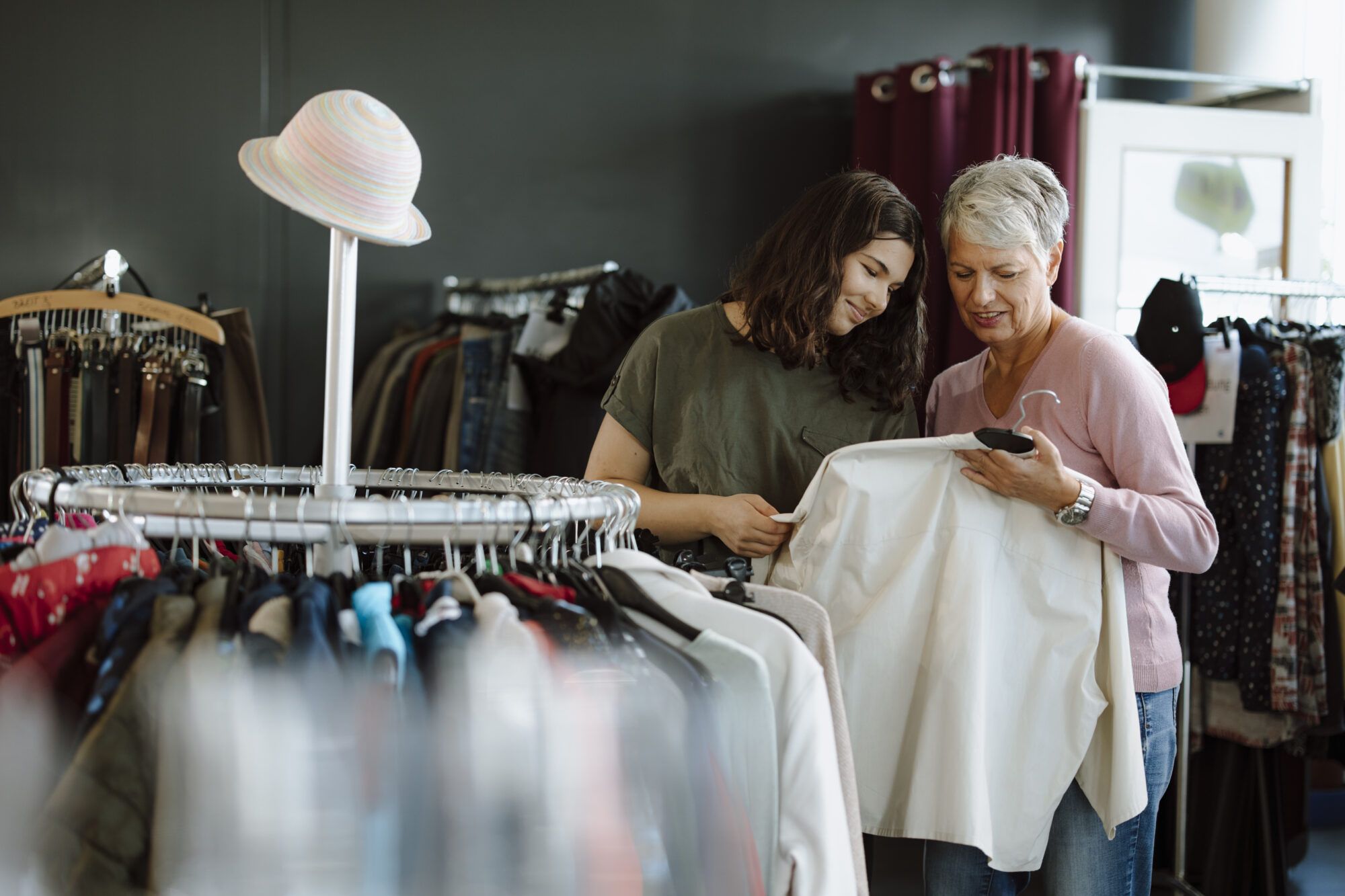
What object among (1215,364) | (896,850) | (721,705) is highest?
(1215,364)

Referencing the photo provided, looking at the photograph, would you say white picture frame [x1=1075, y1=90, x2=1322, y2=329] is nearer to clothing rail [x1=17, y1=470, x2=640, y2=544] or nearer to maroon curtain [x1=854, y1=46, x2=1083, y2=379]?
maroon curtain [x1=854, y1=46, x2=1083, y2=379]

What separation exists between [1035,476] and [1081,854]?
576 millimetres

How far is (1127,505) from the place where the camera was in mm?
1524

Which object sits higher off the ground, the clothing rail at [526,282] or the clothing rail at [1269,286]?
the clothing rail at [526,282]

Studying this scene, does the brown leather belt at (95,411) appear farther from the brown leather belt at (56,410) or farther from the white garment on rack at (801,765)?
the white garment on rack at (801,765)

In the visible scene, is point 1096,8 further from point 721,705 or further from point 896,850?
point 721,705

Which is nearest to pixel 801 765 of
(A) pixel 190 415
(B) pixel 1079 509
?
(B) pixel 1079 509

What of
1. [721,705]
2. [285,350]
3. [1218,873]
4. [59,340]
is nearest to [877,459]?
[721,705]

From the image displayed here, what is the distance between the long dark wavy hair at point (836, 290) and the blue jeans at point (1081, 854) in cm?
65

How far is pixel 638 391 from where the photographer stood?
184 centimetres

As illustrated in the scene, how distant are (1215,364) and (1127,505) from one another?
4.27 feet

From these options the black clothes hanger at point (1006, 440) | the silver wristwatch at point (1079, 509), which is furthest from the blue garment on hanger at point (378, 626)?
the silver wristwatch at point (1079, 509)

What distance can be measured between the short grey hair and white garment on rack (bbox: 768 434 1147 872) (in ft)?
1.21

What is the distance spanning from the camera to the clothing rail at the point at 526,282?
3.22 m
